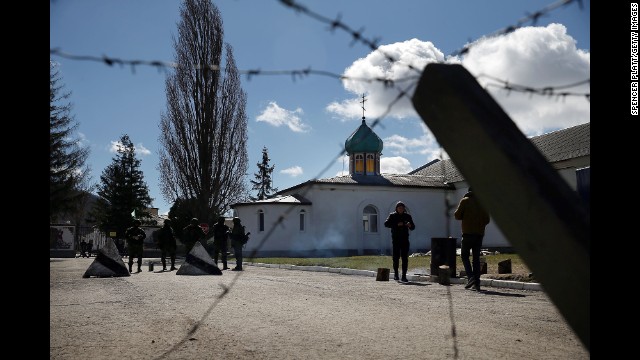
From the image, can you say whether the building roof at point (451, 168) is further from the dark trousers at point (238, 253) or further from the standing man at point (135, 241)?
the standing man at point (135, 241)

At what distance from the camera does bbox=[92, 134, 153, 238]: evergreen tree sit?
180ft

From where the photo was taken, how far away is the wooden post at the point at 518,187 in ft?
6.37

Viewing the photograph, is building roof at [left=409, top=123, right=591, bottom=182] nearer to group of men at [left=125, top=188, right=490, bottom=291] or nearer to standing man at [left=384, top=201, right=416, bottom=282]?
group of men at [left=125, top=188, right=490, bottom=291]

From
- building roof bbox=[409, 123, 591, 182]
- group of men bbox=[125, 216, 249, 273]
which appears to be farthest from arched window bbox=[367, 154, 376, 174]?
group of men bbox=[125, 216, 249, 273]

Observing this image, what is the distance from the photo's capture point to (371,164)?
4012 cm

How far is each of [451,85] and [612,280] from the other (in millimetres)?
1020

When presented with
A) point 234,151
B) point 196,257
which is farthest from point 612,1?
point 234,151

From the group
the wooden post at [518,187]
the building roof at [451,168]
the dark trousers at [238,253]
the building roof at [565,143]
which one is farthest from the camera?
the building roof at [451,168]

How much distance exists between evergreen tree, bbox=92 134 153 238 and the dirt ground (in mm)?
49371

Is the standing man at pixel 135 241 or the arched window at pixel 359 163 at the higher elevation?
the arched window at pixel 359 163

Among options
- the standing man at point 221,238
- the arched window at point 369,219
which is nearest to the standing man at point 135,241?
the standing man at point 221,238

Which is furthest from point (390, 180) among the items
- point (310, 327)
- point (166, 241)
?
point (310, 327)

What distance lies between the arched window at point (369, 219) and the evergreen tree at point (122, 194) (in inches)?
1080

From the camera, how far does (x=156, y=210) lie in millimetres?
100750
